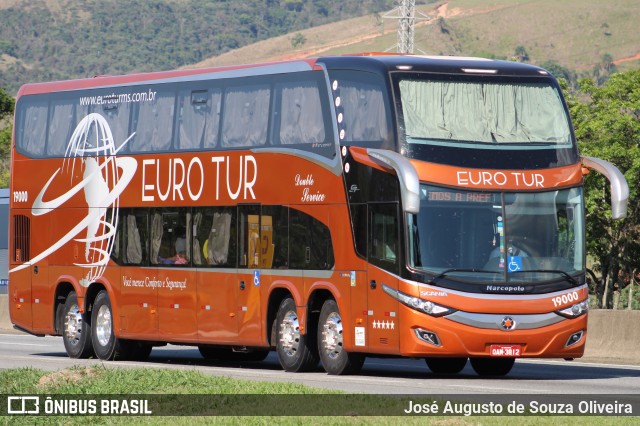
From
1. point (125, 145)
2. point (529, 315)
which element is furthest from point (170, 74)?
point (529, 315)

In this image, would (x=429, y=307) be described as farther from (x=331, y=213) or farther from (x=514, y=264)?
(x=331, y=213)

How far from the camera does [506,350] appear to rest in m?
20.9

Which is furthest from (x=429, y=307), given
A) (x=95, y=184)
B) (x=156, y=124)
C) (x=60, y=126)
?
(x=60, y=126)

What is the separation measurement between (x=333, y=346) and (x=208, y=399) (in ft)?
19.5

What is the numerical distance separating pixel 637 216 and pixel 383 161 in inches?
1532

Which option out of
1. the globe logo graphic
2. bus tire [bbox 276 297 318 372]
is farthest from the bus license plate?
the globe logo graphic

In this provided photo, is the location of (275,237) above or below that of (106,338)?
above

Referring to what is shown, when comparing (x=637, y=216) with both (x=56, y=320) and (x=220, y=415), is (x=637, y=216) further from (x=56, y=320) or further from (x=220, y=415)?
(x=220, y=415)

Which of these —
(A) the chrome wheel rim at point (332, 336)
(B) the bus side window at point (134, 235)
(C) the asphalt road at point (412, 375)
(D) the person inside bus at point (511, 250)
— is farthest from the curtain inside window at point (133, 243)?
(D) the person inside bus at point (511, 250)

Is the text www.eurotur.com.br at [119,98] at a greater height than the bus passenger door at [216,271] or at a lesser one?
greater

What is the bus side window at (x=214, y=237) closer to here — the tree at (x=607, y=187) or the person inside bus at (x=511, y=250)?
the person inside bus at (x=511, y=250)

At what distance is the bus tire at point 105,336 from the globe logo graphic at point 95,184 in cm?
46

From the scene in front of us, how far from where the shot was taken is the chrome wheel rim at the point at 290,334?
2325 centimetres

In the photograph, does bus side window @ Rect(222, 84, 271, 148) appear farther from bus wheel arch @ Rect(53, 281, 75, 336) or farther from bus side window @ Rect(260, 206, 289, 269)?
bus wheel arch @ Rect(53, 281, 75, 336)
